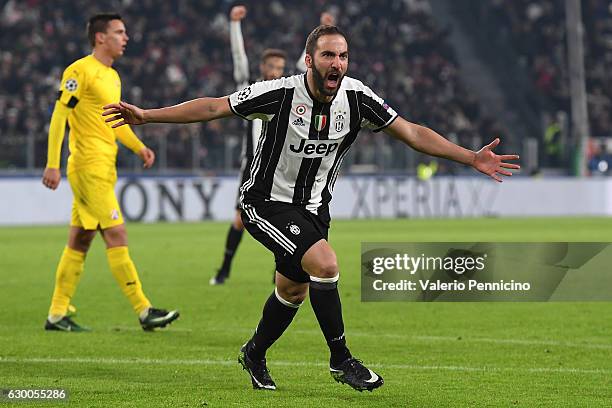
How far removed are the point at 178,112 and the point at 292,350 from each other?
2379 mm

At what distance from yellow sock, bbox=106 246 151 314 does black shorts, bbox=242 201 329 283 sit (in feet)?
9.05

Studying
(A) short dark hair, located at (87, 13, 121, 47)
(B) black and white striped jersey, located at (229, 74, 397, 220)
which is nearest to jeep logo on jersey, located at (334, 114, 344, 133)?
(B) black and white striped jersey, located at (229, 74, 397, 220)

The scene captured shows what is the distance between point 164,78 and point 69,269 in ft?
67.3

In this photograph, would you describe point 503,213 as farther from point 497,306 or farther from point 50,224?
point 497,306

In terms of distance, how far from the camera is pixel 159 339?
867 centimetres

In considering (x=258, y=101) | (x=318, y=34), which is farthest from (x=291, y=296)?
(x=318, y=34)

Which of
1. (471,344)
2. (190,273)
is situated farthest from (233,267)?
(471,344)

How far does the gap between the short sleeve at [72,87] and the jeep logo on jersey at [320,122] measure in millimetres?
3224

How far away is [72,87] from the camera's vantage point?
9.03m

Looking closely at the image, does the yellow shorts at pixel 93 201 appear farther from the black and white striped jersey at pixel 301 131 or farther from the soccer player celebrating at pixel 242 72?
the soccer player celebrating at pixel 242 72

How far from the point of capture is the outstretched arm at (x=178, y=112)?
615 cm

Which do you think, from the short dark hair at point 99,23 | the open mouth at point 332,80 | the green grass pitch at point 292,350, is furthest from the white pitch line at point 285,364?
the short dark hair at point 99,23

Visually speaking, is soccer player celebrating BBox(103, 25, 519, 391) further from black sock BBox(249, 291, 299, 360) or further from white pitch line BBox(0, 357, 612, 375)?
white pitch line BBox(0, 357, 612, 375)

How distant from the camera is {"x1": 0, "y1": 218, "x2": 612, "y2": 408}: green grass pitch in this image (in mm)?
6227
